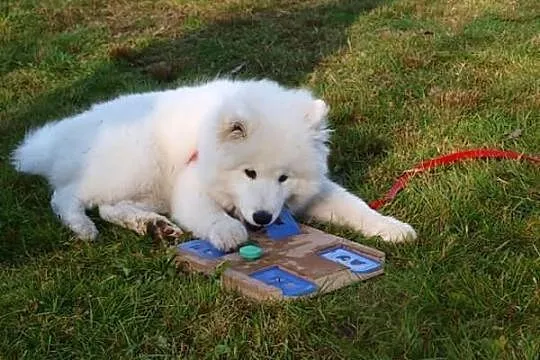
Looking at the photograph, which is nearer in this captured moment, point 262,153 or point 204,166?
point 262,153

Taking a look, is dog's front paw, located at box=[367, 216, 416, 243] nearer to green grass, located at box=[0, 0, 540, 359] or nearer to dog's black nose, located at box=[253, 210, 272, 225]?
green grass, located at box=[0, 0, 540, 359]

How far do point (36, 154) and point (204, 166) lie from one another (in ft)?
3.40

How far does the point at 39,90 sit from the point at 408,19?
324 cm

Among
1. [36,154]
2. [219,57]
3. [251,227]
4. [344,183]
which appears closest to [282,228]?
[251,227]

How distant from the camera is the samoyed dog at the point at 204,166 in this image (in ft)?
10.8

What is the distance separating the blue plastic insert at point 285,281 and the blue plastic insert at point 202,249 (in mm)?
230

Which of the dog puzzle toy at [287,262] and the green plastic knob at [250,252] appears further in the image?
the green plastic knob at [250,252]

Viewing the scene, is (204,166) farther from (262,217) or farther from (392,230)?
(392,230)

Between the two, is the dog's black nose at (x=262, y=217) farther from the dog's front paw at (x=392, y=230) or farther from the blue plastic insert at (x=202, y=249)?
the dog's front paw at (x=392, y=230)

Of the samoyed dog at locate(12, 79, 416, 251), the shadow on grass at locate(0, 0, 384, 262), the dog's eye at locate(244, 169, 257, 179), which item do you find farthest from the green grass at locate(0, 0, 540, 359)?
the dog's eye at locate(244, 169, 257, 179)

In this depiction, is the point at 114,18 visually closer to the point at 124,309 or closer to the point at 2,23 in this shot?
the point at 2,23

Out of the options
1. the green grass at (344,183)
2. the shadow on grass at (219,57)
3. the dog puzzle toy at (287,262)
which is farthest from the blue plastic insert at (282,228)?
the shadow on grass at (219,57)

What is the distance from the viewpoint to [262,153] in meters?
3.29

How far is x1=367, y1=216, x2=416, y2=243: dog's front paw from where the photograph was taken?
10.3 feet
